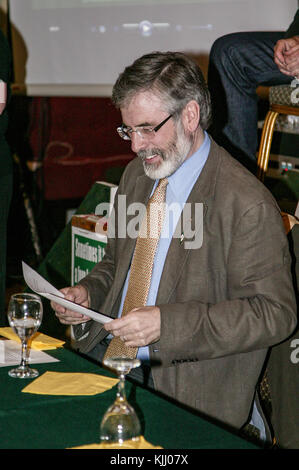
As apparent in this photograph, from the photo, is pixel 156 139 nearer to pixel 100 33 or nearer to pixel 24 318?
pixel 24 318

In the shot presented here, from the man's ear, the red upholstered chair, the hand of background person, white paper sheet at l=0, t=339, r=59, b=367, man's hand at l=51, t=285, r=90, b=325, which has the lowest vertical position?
the red upholstered chair

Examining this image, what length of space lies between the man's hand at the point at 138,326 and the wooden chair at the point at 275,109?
4.95 ft

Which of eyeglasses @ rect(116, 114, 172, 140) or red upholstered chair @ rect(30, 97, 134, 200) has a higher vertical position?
eyeglasses @ rect(116, 114, 172, 140)

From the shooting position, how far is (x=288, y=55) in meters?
2.80

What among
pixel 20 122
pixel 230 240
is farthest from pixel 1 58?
pixel 20 122

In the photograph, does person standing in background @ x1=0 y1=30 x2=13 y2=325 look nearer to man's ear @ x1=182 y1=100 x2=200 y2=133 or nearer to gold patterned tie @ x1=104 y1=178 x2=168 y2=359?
gold patterned tie @ x1=104 y1=178 x2=168 y2=359

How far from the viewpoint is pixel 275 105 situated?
326cm

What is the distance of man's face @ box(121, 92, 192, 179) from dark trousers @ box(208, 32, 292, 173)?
1082 millimetres

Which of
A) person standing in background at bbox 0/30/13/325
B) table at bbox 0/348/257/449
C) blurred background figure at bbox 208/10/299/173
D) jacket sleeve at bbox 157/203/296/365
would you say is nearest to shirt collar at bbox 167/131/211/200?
jacket sleeve at bbox 157/203/296/365

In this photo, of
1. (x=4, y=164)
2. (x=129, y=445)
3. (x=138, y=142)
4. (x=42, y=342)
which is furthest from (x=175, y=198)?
(x=4, y=164)

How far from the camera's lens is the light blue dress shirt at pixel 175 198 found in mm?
2051

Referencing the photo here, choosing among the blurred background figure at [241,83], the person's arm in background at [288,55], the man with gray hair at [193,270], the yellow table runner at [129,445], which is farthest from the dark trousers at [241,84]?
the yellow table runner at [129,445]

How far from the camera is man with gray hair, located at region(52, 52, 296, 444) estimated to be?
71.2 inches
